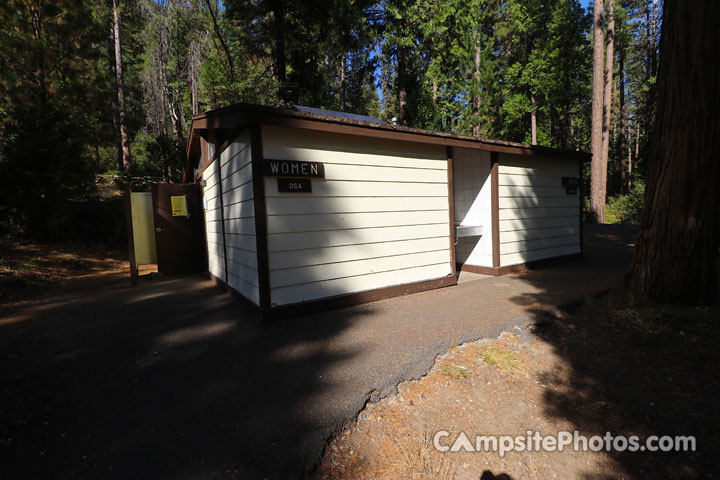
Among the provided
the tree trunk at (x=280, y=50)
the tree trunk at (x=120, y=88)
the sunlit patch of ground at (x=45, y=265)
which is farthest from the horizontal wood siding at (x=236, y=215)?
the tree trunk at (x=120, y=88)

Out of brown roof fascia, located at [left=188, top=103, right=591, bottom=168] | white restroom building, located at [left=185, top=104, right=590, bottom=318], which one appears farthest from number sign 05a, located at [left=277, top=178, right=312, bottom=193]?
brown roof fascia, located at [left=188, top=103, right=591, bottom=168]

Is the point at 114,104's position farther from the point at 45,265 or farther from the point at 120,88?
the point at 45,265

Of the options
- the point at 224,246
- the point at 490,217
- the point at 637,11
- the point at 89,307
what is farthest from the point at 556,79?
the point at 89,307

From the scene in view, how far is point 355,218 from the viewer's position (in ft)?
15.1

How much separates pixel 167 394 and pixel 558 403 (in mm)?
2975

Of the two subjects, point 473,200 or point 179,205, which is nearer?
point 473,200

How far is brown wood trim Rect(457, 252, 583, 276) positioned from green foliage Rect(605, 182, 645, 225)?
1250cm

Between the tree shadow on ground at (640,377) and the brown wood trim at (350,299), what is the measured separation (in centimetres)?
168

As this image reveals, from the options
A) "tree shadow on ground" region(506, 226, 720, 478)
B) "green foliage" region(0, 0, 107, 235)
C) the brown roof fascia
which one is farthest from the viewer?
"green foliage" region(0, 0, 107, 235)

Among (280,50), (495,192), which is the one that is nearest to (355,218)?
(495,192)

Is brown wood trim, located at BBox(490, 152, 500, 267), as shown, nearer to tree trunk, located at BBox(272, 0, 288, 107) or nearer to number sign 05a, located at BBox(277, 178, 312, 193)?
number sign 05a, located at BBox(277, 178, 312, 193)

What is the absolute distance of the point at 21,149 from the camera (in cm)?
917

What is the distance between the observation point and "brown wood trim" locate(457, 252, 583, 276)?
6.42 m

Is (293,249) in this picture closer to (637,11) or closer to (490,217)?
(490,217)
